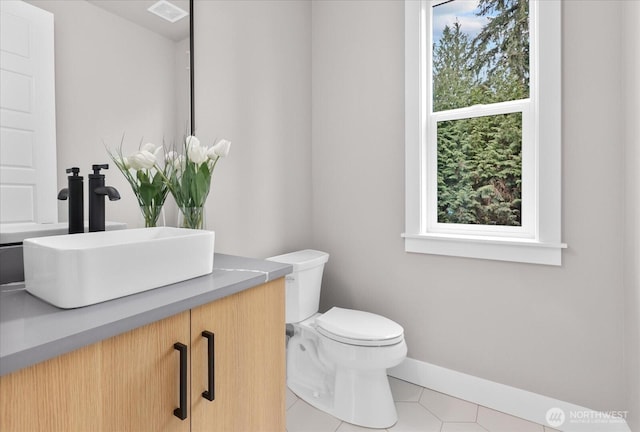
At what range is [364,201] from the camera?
2.19 m

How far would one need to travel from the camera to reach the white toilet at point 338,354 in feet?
5.29

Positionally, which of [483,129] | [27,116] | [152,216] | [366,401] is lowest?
[366,401]

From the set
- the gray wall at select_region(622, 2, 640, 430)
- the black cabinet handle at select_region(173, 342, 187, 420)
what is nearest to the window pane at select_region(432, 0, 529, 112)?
the gray wall at select_region(622, 2, 640, 430)

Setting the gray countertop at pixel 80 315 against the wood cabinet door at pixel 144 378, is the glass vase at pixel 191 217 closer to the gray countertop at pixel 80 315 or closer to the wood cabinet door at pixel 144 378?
the gray countertop at pixel 80 315

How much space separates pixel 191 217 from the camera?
1200 mm

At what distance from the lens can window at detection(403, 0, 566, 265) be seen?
163 centimetres

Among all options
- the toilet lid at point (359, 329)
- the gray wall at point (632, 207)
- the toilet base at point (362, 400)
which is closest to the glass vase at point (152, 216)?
the toilet lid at point (359, 329)

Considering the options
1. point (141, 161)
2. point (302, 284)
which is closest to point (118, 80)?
point (141, 161)

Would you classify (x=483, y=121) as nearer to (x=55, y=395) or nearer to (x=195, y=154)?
(x=195, y=154)

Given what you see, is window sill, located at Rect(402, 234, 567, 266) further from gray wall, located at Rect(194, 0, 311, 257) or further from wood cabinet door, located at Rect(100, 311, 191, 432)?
wood cabinet door, located at Rect(100, 311, 191, 432)

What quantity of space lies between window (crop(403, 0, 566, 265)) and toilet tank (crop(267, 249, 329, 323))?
561 mm

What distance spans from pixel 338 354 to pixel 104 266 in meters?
Answer: 1.20

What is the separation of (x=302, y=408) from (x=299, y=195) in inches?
49.0

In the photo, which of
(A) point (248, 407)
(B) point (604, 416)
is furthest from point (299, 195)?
(B) point (604, 416)
